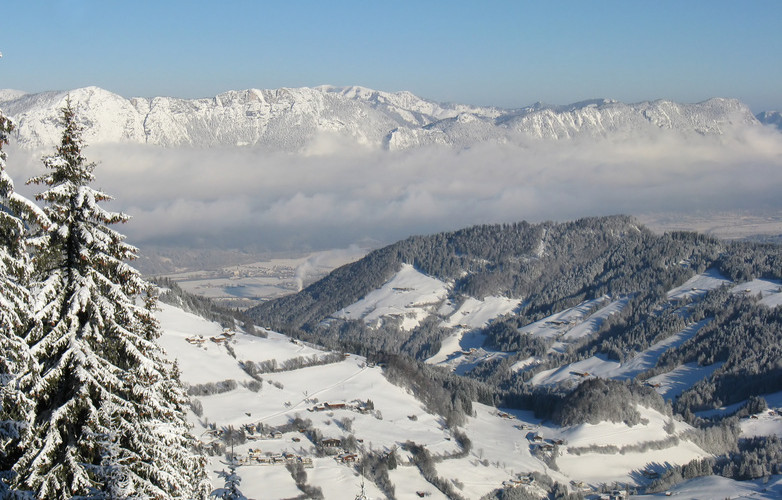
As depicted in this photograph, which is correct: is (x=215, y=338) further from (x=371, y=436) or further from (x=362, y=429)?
(x=371, y=436)

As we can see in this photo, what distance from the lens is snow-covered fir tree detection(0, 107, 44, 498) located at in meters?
22.5

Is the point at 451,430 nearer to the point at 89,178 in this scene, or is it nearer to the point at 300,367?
the point at 300,367

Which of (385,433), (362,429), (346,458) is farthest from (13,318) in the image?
(385,433)

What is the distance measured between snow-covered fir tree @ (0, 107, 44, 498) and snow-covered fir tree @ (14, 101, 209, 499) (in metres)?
0.34

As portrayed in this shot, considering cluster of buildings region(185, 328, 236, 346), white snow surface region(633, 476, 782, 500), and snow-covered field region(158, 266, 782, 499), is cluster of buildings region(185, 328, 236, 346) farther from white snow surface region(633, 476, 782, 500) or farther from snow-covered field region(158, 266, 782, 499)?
white snow surface region(633, 476, 782, 500)

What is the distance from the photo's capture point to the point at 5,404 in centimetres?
2275

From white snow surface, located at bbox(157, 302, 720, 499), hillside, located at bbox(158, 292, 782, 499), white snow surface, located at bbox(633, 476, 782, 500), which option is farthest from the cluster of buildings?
white snow surface, located at bbox(633, 476, 782, 500)

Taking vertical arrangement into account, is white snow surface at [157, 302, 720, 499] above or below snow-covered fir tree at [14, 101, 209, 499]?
below

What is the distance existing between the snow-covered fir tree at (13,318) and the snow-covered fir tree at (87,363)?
34 centimetres

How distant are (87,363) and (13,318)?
220 cm

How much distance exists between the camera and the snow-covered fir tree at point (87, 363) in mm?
22750

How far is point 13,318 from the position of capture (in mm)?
22750

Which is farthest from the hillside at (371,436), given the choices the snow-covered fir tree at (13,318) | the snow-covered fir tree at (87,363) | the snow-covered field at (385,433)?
the snow-covered fir tree at (13,318)

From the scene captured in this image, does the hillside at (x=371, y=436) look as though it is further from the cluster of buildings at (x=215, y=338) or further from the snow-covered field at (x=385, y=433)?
the cluster of buildings at (x=215, y=338)
